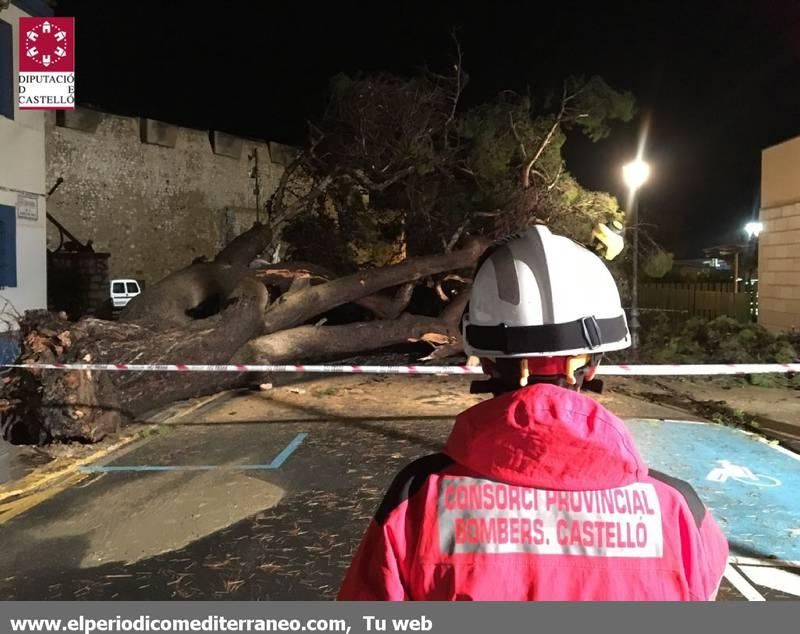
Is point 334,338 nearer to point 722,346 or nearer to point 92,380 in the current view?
point 92,380

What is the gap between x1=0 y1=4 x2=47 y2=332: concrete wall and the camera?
37.2 feet

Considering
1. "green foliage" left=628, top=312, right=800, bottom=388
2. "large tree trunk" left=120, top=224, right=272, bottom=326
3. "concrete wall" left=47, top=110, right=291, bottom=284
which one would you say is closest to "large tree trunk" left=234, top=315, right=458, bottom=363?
"large tree trunk" left=120, top=224, right=272, bottom=326

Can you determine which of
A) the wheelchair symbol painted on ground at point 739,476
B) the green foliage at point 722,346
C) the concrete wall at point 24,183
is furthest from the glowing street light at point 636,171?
the concrete wall at point 24,183

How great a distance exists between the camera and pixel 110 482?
587cm

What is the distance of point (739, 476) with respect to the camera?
5996 millimetres

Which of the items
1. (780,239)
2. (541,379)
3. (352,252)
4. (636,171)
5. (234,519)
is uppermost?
(636,171)

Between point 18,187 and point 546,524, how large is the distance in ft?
41.8

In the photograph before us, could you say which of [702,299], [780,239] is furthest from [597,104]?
[702,299]

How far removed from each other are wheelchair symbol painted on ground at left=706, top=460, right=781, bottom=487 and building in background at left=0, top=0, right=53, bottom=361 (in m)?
10.0

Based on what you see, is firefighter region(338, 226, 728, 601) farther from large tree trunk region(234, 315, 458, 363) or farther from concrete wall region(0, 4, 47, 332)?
concrete wall region(0, 4, 47, 332)

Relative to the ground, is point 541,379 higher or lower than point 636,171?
lower

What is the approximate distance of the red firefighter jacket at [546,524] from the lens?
1340 mm

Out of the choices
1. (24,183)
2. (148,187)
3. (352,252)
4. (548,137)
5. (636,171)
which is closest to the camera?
(636,171)

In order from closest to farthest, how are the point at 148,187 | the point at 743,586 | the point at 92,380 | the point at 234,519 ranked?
the point at 743,586 → the point at 234,519 → the point at 92,380 → the point at 148,187
